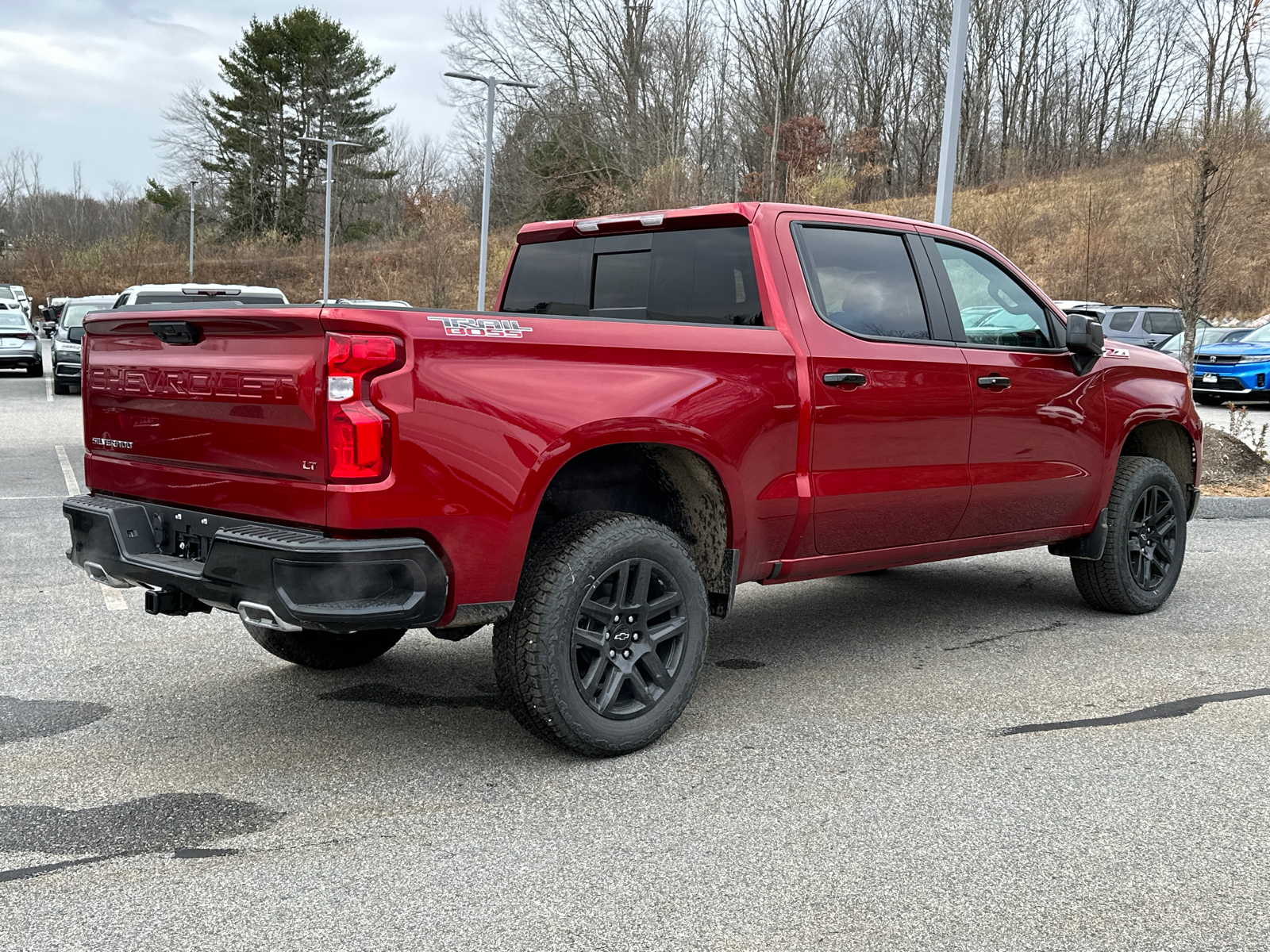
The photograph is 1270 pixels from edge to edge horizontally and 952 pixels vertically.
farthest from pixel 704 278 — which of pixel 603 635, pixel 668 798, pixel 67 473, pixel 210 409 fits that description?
pixel 67 473

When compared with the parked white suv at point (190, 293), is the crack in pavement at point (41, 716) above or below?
A: below

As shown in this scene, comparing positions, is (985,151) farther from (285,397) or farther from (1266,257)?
(285,397)

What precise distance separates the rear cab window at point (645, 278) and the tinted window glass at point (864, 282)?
0.96 ft

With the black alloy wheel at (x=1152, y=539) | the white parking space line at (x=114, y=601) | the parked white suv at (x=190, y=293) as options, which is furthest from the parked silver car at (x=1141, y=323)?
the white parking space line at (x=114, y=601)

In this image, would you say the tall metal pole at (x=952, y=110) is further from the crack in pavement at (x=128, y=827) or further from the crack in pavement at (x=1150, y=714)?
the crack in pavement at (x=128, y=827)

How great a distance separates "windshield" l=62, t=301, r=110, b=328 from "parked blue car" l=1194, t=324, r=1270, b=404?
20.4 meters

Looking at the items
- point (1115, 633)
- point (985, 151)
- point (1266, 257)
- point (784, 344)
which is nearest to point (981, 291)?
point (784, 344)

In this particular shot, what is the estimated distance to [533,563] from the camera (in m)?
4.10

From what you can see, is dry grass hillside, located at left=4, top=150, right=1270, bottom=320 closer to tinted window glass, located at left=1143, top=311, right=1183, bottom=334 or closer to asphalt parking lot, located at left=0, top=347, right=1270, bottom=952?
tinted window glass, located at left=1143, top=311, right=1183, bottom=334

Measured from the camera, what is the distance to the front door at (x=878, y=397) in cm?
485

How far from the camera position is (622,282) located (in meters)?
5.30

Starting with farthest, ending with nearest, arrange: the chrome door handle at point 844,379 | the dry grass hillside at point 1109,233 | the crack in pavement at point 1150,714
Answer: the dry grass hillside at point 1109,233 < the chrome door handle at point 844,379 < the crack in pavement at point 1150,714

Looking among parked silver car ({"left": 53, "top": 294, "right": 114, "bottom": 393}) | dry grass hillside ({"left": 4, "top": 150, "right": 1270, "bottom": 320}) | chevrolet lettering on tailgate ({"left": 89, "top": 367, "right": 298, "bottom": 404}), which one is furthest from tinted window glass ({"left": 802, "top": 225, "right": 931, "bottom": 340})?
parked silver car ({"left": 53, "top": 294, "right": 114, "bottom": 393})

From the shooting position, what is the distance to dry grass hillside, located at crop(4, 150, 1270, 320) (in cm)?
3631
